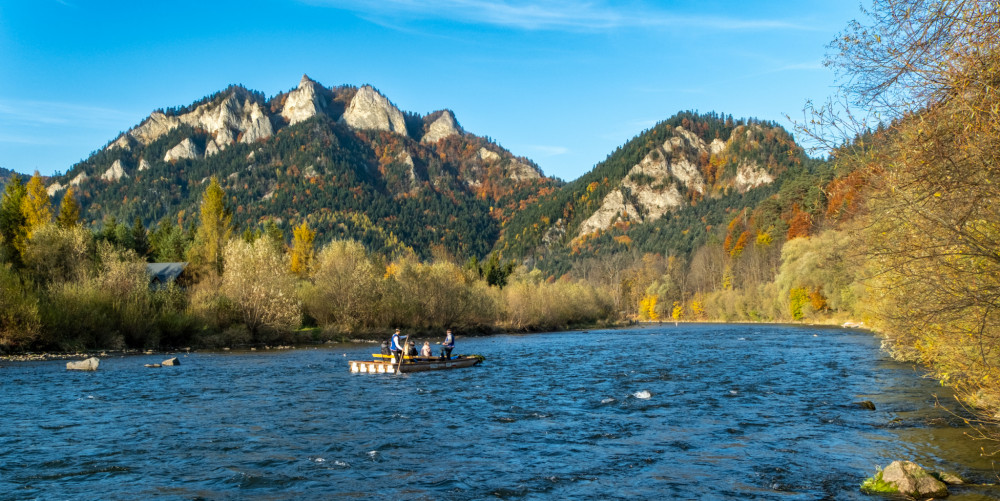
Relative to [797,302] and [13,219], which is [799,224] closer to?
[797,302]

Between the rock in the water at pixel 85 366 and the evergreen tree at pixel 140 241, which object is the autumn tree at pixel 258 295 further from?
the evergreen tree at pixel 140 241

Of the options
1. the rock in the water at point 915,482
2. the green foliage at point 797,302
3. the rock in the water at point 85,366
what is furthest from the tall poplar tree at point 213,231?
the rock in the water at point 915,482

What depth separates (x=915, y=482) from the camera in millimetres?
12672

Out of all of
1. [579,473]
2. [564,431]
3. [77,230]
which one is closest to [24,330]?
[77,230]

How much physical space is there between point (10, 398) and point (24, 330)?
17.5 metres

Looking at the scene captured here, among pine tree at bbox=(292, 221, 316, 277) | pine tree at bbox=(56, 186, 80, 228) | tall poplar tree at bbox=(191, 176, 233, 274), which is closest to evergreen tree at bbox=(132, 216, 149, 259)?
tall poplar tree at bbox=(191, 176, 233, 274)

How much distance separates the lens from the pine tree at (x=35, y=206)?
72.2 meters

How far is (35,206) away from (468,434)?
74.1 m

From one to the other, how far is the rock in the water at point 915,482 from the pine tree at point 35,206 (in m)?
80.9

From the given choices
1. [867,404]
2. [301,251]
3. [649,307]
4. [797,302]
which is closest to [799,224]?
[797,302]

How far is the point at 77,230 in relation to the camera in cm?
6156

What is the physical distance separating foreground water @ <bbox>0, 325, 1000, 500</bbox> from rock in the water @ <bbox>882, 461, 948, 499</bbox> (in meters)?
0.43

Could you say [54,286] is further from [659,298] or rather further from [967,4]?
[659,298]

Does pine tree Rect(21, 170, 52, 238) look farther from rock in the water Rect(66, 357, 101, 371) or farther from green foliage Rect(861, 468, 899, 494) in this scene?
green foliage Rect(861, 468, 899, 494)
